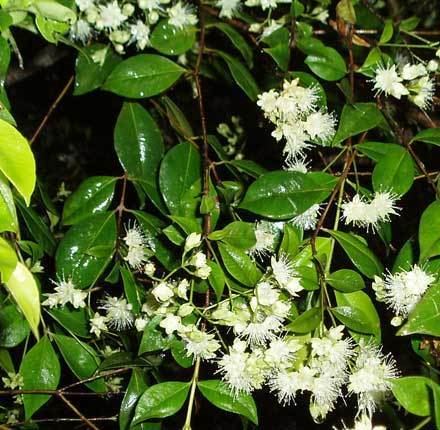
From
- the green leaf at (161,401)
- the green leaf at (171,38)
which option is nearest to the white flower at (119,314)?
the green leaf at (161,401)

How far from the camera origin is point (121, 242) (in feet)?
3.72

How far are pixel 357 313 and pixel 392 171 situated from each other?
0.69 ft

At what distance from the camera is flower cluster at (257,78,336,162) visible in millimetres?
997

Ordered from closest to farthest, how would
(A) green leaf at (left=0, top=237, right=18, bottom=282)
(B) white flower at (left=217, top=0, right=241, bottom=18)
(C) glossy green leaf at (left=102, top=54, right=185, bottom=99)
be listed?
(A) green leaf at (left=0, top=237, right=18, bottom=282) < (C) glossy green leaf at (left=102, top=54, right=185, bottom=99) < (B) white flower at (left=217, top=0, right=241, bottom=18)

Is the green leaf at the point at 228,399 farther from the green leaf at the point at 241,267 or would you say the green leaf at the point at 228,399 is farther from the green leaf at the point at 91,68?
the green leaf at the point at 91,68

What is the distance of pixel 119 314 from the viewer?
114 cm

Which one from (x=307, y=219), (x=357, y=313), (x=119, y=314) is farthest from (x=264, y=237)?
(x=119, y=314)

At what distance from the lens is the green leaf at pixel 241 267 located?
896 mm

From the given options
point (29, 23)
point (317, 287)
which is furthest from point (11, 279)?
Answer: point (29, 23)

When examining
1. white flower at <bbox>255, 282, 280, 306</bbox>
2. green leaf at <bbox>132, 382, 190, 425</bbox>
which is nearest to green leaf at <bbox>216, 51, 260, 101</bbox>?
white flower at <bbox>255, 282, 280, 306</bbox>

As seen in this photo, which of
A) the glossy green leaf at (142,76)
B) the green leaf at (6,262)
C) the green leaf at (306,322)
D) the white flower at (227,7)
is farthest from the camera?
the white flower at (227,7)

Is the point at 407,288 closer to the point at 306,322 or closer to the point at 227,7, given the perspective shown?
the point at 306,322

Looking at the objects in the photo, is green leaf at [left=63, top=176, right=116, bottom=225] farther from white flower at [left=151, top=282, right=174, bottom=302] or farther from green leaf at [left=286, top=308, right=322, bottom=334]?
green leaf at [left=286, top=308, right=322, bottom=334]

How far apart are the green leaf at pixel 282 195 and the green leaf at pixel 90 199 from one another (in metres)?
0.32
